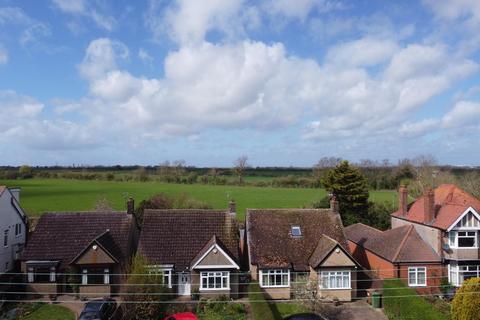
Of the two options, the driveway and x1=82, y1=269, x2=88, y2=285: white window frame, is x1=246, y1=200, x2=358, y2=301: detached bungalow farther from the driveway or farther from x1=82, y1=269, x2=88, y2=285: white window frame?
x1=82, y1=269, x2=88, y2=285: white window frame

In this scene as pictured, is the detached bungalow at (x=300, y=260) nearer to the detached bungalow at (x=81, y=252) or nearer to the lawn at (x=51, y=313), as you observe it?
the detached bungalow at (x=81, y=252)

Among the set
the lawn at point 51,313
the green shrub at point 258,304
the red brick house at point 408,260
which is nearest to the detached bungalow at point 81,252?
the lawn at point 51,313

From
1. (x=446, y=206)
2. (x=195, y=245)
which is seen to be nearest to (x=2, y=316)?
(x=195, y=245)

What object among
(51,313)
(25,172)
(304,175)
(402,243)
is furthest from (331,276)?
(25,172)

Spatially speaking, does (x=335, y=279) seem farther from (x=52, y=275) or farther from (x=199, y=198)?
(x=199, y=198)

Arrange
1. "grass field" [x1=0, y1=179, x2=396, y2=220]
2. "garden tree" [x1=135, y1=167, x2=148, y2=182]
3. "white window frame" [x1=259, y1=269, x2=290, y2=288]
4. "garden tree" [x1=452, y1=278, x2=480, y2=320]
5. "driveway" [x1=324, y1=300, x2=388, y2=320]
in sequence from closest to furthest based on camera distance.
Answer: "garden tree" [x1=452, y1=278, x2=480, y2=320] < "driveway" [x1=324, y1=300, x2=388, y2=320] < "white window frame" [x1=259, y1=269, x2=290, y2=288] < "grass field" [x1=0, y1=179, x2=396, y2=220] < "garden tree" [x1=135, y1=167, x2=148, y2=182]

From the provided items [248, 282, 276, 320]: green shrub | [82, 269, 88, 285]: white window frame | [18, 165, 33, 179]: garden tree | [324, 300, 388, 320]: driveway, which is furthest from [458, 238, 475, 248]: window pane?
[18, 165, 33, 179]: garden tree

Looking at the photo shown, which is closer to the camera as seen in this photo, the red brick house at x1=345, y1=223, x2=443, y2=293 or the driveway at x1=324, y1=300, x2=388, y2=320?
the driveway at x1=324, y1=300, x2=388, y2=320
